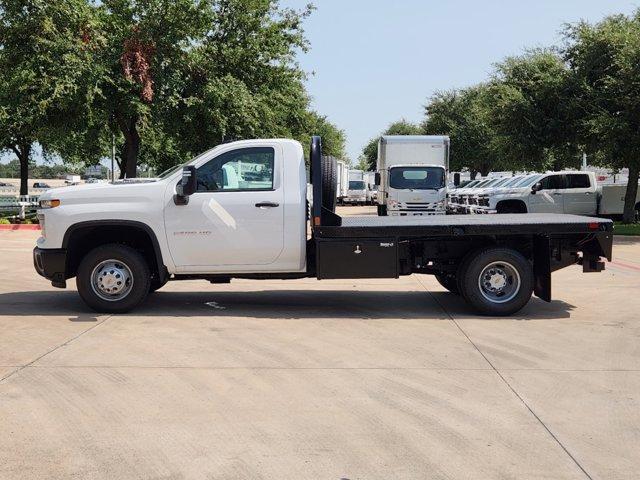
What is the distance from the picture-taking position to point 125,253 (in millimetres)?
8812

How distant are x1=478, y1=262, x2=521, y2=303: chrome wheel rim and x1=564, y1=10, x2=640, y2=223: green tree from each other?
14.7m

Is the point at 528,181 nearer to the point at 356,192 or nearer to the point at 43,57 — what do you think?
the point at 43,57

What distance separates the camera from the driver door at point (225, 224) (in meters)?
8.76

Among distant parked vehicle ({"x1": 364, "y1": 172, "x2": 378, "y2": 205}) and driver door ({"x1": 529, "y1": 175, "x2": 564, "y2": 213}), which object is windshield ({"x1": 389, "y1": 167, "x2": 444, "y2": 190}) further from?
distant parked vehicle ({"x1": 364, "y1": 172, "x2": 378, "y2": 205})

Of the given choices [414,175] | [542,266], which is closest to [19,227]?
[414,175]

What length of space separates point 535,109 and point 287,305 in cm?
1860

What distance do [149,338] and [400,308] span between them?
3.43 meters

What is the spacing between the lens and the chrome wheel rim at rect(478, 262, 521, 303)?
8.91 metres

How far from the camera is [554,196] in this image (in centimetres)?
2389

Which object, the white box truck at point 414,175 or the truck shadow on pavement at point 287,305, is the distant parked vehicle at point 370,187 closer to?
the white box truck at point 414,175

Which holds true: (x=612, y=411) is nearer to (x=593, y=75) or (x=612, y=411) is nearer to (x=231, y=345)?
(x=231, y=345)

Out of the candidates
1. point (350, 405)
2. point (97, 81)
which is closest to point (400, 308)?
point (350, 405)

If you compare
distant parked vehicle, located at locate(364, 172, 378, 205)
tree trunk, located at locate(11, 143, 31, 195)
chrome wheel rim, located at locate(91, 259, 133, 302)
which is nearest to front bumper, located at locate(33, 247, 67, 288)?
chrome wheel rim, located at locate(91, 259, 133, 302)

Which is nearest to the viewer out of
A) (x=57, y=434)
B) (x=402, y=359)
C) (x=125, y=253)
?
(x=57, y=434)
